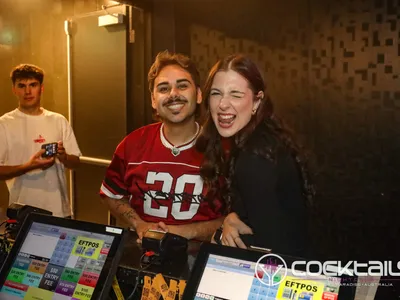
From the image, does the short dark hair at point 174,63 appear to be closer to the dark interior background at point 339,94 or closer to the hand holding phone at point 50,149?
the dark interior background at point 339,94

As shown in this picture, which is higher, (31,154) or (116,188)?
(31,154)

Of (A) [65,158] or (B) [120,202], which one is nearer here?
(B) [120,202]

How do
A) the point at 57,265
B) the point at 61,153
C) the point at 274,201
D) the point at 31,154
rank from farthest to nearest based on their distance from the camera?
the point at 31,154 < the point at 61,153 < the point at 274,201 < the point at 57,265

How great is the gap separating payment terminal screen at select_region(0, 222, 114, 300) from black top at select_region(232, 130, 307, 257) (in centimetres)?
39

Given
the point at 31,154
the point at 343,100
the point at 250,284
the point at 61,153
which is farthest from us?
the point at 31,154

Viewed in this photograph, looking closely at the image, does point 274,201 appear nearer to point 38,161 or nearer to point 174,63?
point 174,63

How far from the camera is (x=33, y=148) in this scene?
263cm

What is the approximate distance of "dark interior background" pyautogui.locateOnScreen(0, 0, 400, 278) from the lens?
2246mm

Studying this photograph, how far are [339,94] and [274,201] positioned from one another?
1.36 meters

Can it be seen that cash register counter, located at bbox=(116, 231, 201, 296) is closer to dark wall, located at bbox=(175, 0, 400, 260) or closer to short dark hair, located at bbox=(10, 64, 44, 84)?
dark wall, located at bbox=(175, 0, 400, 260)

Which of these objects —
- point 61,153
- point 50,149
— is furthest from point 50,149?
point 61,153

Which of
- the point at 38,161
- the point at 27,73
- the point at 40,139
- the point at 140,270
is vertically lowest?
the point at 140,270

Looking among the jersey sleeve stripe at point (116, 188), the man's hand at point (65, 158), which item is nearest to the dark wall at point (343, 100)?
the jersey sleeve stripe at point (116, 188)

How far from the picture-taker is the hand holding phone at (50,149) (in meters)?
2.40
